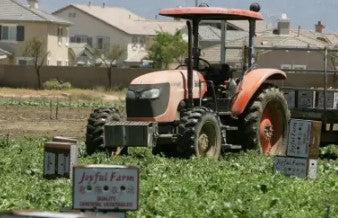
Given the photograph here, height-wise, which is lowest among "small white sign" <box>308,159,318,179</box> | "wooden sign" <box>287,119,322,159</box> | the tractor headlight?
"small white sign" <box>308,159,318,179</box>

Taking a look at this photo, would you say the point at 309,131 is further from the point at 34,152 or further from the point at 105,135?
the point at 34,152

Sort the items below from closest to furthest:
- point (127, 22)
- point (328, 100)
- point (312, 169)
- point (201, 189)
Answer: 1. point (201, 189)
2. point (312, 169)
3. point (328, 100)
4. point (127, 22)

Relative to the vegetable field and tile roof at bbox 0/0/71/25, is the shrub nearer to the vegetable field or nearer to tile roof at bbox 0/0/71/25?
tile roof at bbox 0/0/71/25

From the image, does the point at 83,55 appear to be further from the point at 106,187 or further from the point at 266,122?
the point at 106,187

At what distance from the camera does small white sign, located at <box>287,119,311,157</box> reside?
1504 cm

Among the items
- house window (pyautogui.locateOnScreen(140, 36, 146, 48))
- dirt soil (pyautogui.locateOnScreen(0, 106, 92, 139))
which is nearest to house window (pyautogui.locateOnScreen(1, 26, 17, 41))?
house window (pyautogui.locateOnScreen(140, 36, 146, 48))

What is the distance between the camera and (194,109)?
18.4m

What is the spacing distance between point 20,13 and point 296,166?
239 feet

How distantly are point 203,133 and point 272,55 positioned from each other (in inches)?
1329

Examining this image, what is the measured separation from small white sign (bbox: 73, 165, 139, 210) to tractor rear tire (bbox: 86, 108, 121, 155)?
1051 centimetres

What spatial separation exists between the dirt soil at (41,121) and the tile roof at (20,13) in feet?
128

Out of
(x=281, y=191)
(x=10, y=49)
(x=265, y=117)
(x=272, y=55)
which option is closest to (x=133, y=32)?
(x=10, y=49)

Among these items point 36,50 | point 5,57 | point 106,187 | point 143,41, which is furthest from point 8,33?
point 106,187

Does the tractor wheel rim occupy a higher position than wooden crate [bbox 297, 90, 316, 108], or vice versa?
wooden crate [bbox 297, 90, 316, 108]
